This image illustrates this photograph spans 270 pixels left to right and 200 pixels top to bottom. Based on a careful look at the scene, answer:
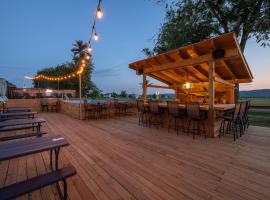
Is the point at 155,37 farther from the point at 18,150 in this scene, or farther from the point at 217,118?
the point at 18,150

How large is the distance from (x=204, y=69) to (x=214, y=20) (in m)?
4.86

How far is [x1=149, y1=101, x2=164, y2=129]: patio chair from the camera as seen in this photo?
539 centimetres

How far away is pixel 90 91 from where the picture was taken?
22.9 m

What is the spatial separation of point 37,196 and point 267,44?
1120 centimetres

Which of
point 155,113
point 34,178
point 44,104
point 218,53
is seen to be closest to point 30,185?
point 34,178

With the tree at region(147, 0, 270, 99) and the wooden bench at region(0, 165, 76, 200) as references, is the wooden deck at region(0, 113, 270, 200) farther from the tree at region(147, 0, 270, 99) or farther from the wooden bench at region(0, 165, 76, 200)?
the tree at region(147, 0, 270, 99)

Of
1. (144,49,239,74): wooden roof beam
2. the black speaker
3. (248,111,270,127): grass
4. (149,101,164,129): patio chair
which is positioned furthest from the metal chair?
(248,111,270,127): grass

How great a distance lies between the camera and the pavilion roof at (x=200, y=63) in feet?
13.5

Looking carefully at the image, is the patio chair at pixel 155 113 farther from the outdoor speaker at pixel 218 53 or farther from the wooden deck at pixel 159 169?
the outdoor speaker at pixel 218 53

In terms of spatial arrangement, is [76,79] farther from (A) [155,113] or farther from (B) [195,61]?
(B) [195,61]

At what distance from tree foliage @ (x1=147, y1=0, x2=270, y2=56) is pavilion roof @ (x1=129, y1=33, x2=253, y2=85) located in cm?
271

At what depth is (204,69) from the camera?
6.48 m

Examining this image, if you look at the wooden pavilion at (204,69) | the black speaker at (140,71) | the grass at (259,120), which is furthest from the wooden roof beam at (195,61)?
the grass at (259,120)

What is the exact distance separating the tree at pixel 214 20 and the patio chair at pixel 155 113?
17.1ft
